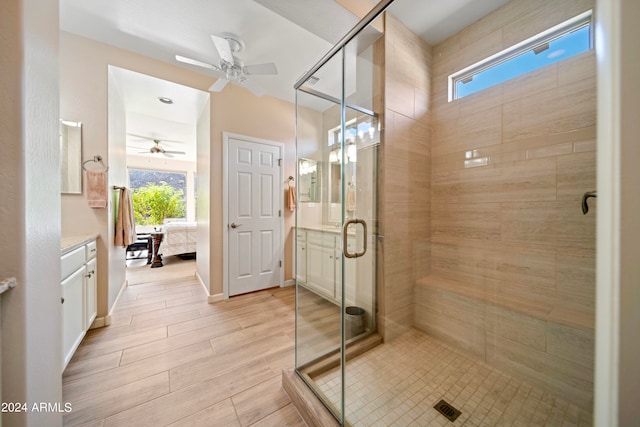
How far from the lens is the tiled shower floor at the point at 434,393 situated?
1220 millimetres

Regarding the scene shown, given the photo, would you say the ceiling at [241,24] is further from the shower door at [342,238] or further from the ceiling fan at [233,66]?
the shower door at [342,238]

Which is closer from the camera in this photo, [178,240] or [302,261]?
[302,261]

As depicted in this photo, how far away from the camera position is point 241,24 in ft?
6.74

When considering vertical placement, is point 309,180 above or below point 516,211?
above

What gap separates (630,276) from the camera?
384 millimetres

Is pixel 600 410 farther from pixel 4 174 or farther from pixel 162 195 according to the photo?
pixel 162 195

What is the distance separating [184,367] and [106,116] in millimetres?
2455

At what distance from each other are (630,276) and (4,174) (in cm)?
159

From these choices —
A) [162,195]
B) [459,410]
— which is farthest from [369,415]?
[162,195]

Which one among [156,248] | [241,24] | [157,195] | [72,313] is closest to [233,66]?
[241,24]

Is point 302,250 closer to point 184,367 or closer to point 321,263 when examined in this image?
point 321,263

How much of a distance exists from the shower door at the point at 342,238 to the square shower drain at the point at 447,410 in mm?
521

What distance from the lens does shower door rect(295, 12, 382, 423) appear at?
154 cm

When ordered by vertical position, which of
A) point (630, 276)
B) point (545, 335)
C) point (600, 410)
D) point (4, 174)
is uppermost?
point (4, 174)
